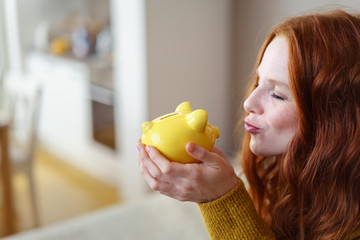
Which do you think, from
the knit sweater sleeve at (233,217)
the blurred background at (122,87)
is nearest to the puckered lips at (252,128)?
the knit sweater sleeve at (233,217)

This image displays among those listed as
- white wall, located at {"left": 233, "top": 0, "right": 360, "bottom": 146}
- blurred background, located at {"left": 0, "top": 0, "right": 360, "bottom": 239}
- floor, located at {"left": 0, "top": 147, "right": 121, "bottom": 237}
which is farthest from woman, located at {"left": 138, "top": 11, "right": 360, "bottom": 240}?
floor, located at {"left": 0, "top": 147, "right": 121, "bottom": 237}

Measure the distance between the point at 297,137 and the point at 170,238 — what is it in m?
0.57

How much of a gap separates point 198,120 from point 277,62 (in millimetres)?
189

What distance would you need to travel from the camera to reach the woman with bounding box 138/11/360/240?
72 centimetres

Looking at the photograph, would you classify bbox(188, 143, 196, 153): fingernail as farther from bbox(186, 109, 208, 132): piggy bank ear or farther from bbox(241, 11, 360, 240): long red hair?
bbox(241, 11, 360, 240): long red hair

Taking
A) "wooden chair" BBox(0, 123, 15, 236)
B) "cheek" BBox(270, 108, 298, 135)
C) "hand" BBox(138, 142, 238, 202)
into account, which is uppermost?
"cheek" BBox(270, 108, 298, 135)

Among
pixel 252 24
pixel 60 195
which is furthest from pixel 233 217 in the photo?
pixel 60 195

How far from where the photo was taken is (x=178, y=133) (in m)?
0.69

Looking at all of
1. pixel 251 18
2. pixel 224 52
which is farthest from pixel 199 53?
pixel 251 18

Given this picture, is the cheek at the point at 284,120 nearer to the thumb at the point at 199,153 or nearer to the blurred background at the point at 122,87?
the thumb at the point at 199,153

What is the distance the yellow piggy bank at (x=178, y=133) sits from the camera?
2.24 feet

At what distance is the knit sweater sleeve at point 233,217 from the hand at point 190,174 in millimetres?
21

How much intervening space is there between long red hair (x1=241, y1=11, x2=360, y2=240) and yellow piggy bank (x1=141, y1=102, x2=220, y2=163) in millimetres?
174

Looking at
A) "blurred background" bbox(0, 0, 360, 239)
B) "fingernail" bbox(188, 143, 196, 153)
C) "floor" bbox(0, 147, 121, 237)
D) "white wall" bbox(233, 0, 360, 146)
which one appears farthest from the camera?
"floor" bbox(0, 147, 121, 237)
